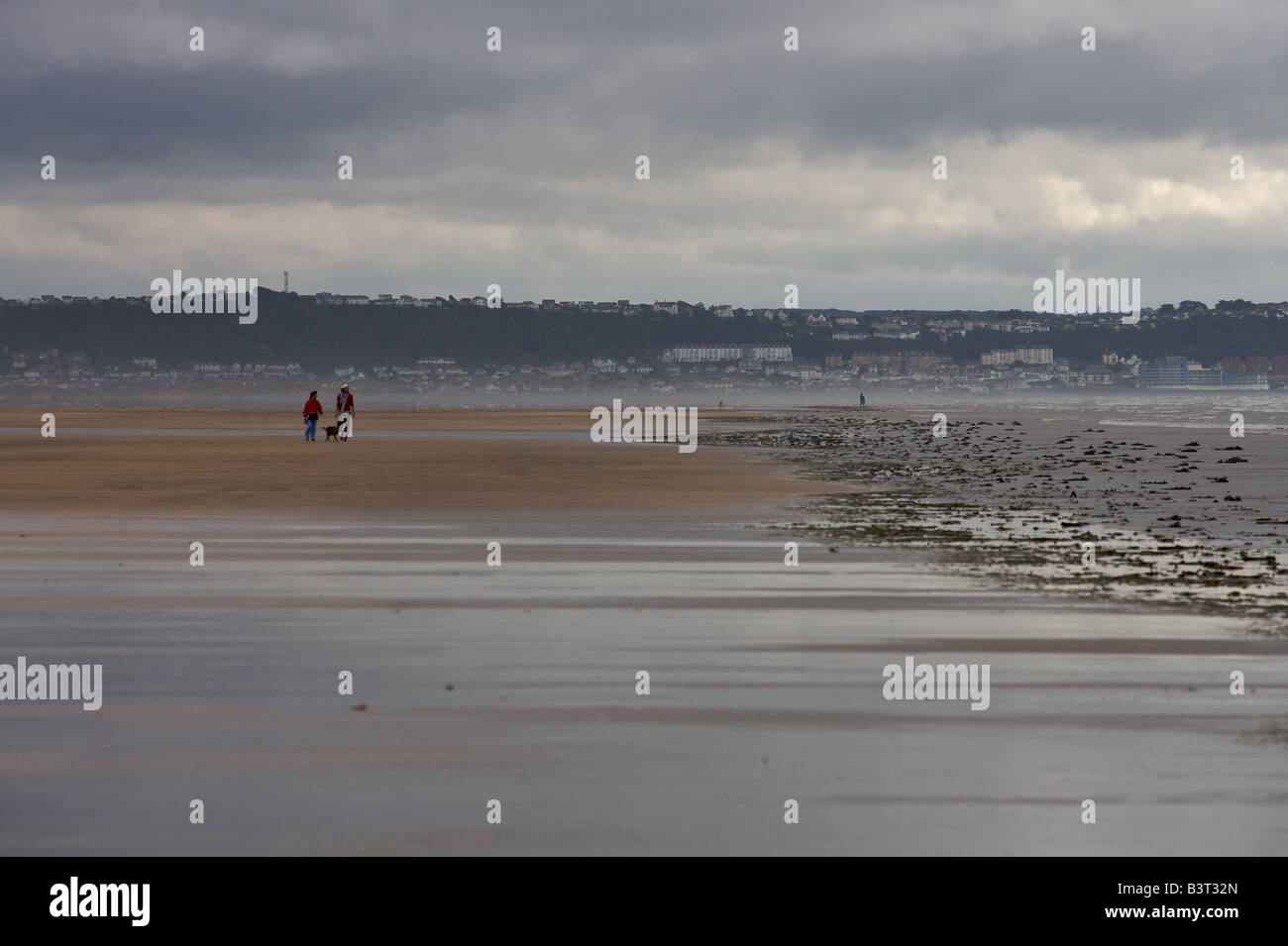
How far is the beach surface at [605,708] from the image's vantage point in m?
7.85

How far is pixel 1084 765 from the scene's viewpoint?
352 inches

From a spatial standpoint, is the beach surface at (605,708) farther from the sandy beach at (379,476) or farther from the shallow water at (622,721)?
the sandy beach at (379,476)

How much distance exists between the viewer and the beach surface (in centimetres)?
785

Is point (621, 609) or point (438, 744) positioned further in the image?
point (621, 609)

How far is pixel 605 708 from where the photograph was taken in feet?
34.6

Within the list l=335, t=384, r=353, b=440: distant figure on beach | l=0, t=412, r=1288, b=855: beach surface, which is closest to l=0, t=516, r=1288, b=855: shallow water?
l=0, t=412, r=1288, b=855: beach surface

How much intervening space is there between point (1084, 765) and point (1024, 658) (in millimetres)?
3409

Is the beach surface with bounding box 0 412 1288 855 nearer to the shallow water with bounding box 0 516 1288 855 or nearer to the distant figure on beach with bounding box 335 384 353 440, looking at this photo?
the shallow water with bounding box 0 516 1288 855

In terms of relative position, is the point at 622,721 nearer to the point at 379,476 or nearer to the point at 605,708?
the point at 605,708

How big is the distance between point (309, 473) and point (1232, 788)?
30796 mm
